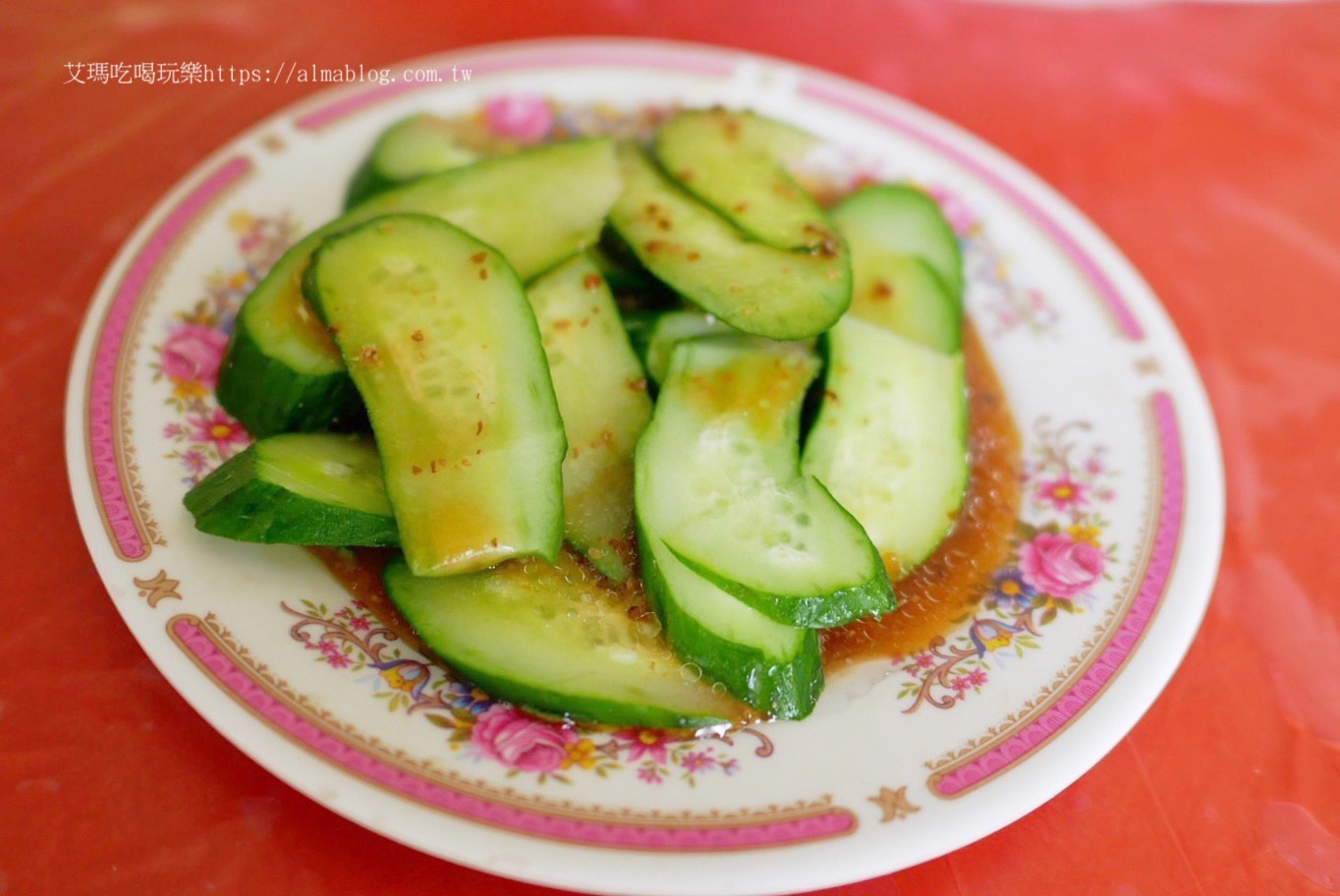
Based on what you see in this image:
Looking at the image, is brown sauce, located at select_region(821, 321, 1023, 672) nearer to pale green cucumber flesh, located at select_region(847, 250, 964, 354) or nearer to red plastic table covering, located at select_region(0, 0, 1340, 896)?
pale green cucumber flesh, located at select_region(847, 250, 964, 354)

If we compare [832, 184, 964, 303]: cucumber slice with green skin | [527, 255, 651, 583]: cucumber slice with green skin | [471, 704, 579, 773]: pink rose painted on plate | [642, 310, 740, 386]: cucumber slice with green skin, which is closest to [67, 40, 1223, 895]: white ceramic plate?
[471, 704, 579, 773]: pink rose painted on plate

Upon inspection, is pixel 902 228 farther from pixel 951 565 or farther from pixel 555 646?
pixel 555 646

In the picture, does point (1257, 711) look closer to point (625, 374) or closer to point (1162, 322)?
point (1162, 322)

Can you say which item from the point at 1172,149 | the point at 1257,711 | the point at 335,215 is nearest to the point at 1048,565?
the point at 1257,711

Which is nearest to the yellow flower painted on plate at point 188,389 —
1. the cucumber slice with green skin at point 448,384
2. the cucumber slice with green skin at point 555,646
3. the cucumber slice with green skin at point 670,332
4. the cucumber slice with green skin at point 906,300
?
the cucumber slice with green skin at point 448,384

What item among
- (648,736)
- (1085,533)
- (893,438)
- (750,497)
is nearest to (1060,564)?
(1085,533)

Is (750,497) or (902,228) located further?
(902,228)

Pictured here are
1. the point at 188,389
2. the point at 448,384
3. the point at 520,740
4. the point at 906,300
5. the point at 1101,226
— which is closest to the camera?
the point at 520,740
